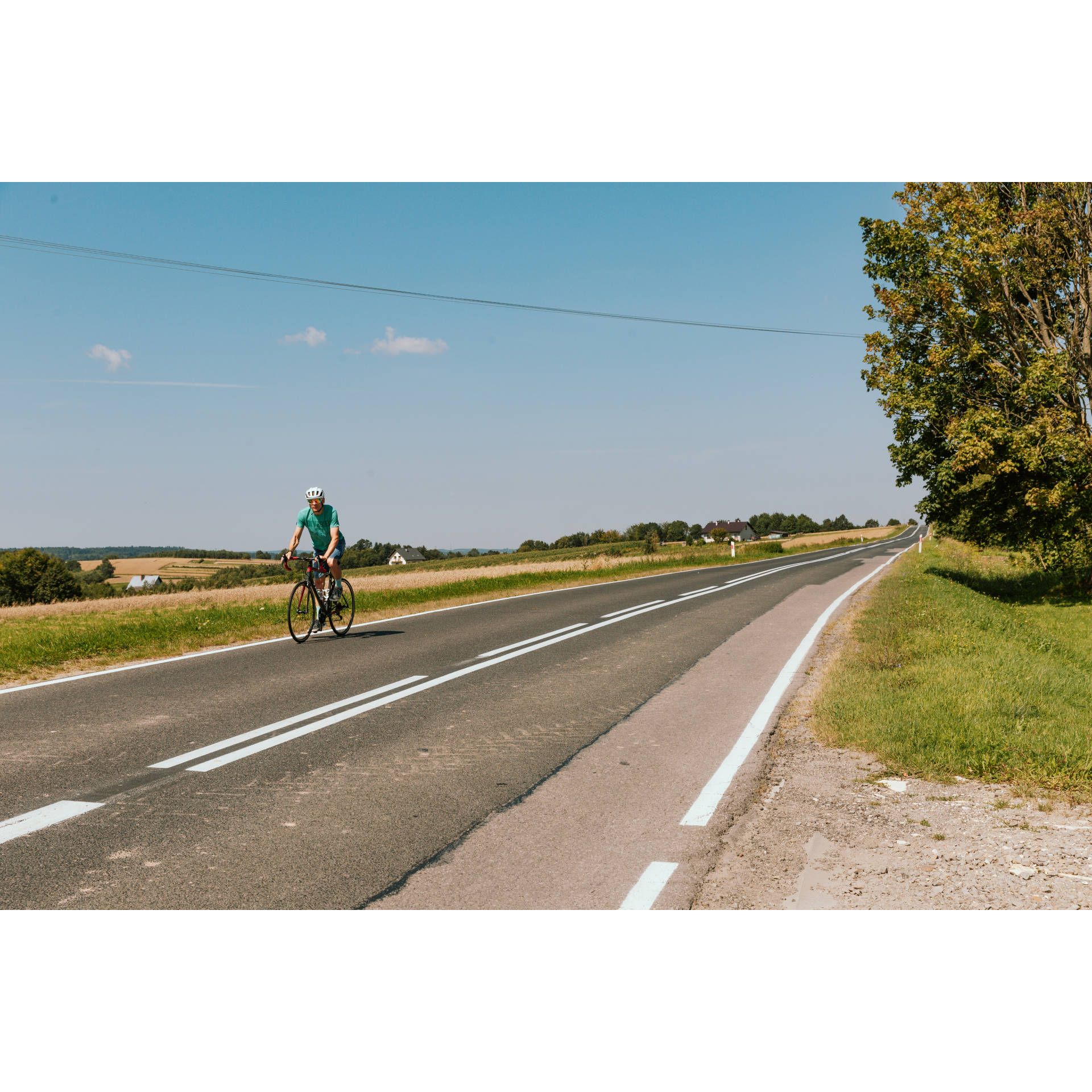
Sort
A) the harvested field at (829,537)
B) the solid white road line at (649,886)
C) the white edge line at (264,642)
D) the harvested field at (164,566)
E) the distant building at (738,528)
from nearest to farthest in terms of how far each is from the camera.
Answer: the solid white road line at (649,886), the white edge line at (264,642), the harvested field at (164,566), the harvested field at (829,537), the distant building at (738,528)

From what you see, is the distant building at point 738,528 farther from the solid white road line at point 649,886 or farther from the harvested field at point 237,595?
the solid white road line at point 649,886

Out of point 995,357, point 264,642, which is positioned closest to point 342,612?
point 264,642

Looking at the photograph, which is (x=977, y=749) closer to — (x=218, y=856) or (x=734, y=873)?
Answer: (x=734, y=873)

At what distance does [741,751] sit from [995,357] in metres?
16.8

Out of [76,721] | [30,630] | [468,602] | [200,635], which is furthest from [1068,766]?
[30,630]

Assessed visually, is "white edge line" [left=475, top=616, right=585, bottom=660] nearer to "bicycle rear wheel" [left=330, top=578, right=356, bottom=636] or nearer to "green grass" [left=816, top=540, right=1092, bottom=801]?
"bicycle rear wheel" [left=330, top=578, right=356, bottom=636]

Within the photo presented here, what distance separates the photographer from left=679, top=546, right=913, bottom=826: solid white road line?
4.68 m

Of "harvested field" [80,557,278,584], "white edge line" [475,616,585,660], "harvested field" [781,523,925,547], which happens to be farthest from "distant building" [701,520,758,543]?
"white edge line" [475,616,585,660]

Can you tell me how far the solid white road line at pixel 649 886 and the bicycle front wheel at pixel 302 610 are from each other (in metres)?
8.86

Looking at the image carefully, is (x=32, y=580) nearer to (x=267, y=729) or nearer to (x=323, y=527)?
(x=323, y=527)

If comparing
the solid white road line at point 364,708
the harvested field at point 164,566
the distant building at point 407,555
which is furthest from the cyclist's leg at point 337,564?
the distant building at point 407,555

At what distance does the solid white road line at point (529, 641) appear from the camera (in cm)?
1048

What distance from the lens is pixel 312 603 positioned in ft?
39.9

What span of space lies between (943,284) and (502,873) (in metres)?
18.2
